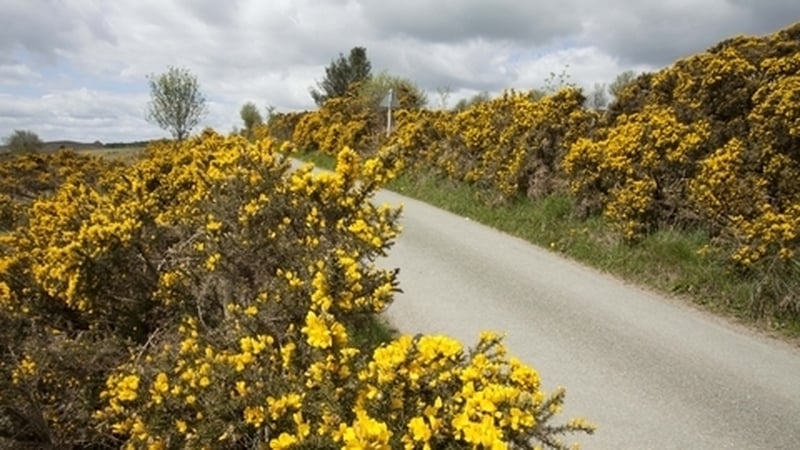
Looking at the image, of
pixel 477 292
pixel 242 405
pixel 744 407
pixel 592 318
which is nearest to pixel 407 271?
pixel 477 292

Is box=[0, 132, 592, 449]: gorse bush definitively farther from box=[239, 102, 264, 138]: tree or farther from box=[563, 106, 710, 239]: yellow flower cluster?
box=[239, 102, 264, 138]: tree

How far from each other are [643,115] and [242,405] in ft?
24.8

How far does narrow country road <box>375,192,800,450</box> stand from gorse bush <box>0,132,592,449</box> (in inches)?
37.5

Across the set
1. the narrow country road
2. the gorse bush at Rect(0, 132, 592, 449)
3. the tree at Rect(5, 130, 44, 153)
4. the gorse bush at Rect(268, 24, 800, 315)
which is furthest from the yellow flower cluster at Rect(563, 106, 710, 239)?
the tree at Rect(5, 130, 44, 153)

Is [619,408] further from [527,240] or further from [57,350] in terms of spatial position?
[527,240]

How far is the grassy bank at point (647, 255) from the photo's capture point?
602cm

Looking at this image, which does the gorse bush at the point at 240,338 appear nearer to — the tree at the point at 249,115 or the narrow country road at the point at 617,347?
the narrow country road at the point at 617,347

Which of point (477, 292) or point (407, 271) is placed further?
point (407, 271)

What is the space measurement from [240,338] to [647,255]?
228 inches

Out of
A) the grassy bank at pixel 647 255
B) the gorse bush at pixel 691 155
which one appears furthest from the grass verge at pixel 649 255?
the gorse bush at pixel 691 155

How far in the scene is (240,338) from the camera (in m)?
3.13

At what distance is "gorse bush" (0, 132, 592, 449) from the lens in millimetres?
2219

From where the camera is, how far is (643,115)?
8.34 m

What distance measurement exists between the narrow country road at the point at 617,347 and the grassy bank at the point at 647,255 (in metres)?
0.33
